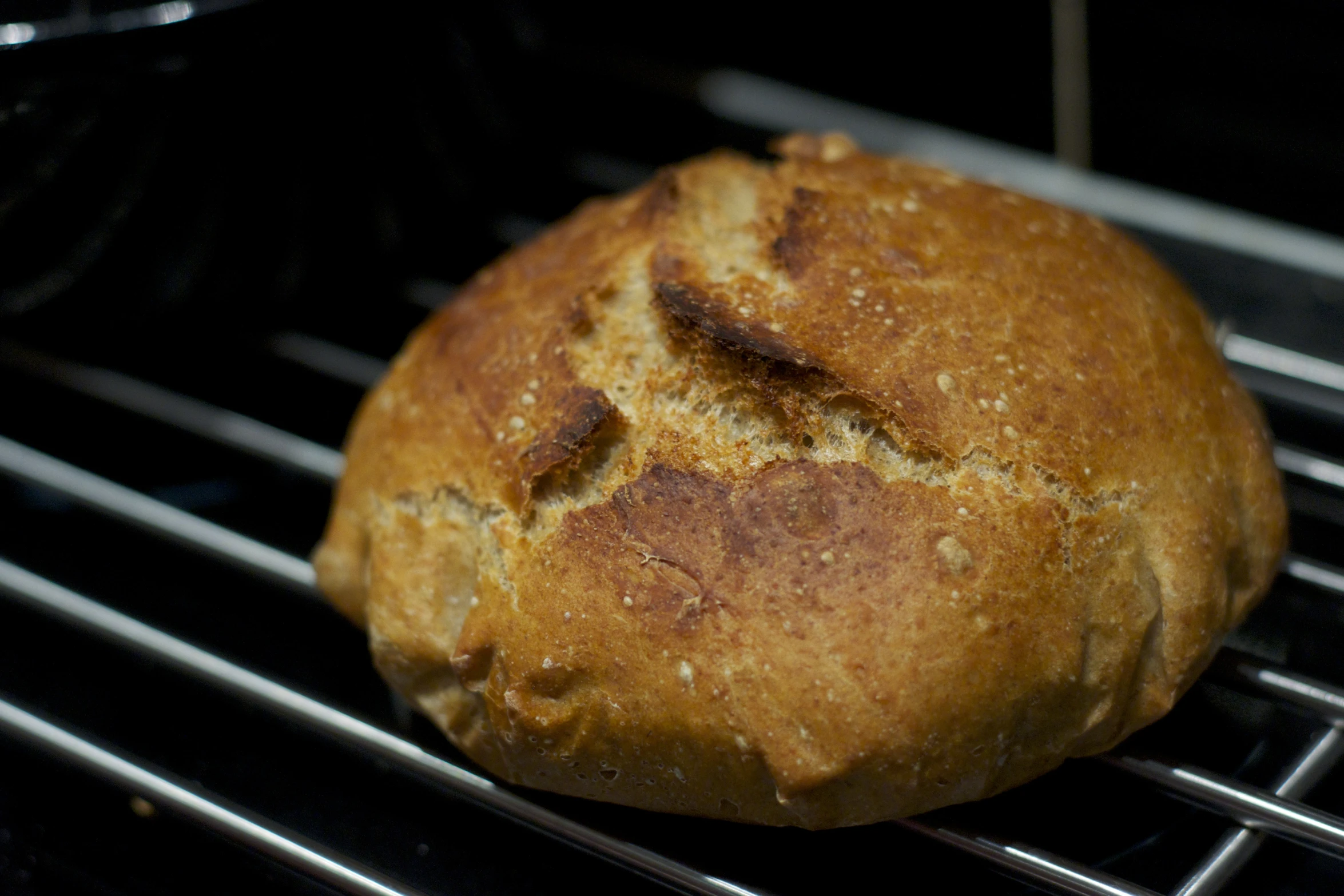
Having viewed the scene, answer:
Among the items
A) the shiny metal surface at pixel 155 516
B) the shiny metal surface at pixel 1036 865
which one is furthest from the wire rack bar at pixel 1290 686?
the shiny metal surface at pixel 155 516

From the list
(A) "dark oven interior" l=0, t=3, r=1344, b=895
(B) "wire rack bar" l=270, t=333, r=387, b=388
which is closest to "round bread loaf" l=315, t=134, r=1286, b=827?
(A) "dark oven interior" l=0, t=3, r=1344, b=895

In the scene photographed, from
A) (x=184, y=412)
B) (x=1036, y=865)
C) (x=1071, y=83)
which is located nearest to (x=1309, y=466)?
(x=1036, y=865)

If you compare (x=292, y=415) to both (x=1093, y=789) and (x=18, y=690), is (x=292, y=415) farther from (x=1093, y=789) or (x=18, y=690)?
(x=1093, y=789)

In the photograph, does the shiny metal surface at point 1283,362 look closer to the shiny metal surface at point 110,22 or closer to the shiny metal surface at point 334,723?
the shiny metal surface at point 334,723

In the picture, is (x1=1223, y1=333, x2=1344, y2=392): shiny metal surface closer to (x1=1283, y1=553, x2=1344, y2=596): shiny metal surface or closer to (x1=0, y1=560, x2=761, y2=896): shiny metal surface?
(x1=1283, y1=553, x2=1344, y2=596): shiny metal surface

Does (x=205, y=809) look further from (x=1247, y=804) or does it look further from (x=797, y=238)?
(x=1247, y=804)
